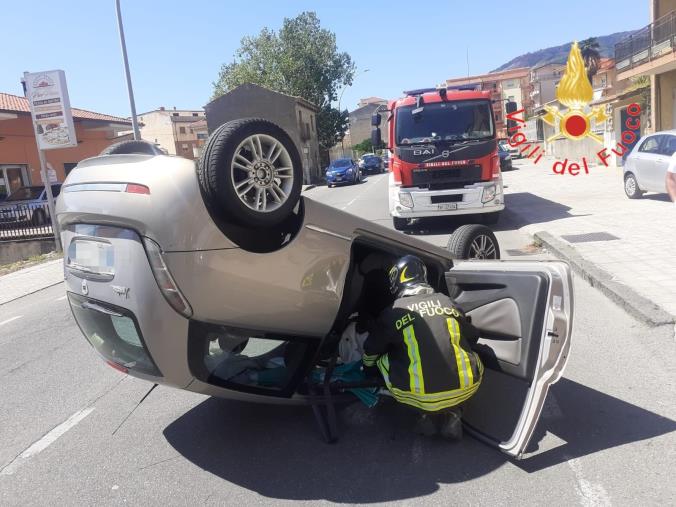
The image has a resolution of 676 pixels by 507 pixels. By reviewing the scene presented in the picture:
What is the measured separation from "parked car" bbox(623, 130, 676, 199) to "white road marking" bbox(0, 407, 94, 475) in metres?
12.1

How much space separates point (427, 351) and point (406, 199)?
27.9ft

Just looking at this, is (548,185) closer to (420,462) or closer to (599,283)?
(599,283)

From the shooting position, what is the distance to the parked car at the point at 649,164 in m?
12.6

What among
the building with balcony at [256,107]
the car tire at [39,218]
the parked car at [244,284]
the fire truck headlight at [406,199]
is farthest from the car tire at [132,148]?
the building with balcony at [256,107]

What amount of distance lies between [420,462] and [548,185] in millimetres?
19068

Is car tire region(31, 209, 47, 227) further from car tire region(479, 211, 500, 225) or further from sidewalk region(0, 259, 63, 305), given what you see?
car tire region(479, 211, 500, 225)

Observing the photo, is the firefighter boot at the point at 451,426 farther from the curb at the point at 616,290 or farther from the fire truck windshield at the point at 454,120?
the fire truck windshield at the point at 454,120

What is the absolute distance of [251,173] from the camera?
310 centimetres

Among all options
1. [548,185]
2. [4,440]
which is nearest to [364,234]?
[4,440]

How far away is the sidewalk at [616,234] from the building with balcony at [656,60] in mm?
5725

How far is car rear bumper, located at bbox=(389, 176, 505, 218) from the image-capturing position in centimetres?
1135

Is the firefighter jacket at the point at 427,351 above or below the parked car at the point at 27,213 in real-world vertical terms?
below

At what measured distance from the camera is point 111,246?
9.68 ft

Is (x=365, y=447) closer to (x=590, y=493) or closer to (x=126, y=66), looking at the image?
(x=590, y=493)
